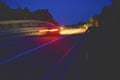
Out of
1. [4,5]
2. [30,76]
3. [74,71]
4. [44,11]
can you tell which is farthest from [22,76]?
[44,11]

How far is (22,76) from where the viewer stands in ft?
33.0

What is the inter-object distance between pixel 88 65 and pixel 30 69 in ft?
6.54

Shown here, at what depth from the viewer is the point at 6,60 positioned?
13.8m

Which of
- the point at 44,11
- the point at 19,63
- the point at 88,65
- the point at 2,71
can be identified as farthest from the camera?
the point at 44,11

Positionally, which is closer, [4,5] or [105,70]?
[105,70]

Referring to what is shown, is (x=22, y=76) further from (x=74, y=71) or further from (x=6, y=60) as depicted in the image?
(x=6, y=60)

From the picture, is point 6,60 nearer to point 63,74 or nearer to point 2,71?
point 2,71

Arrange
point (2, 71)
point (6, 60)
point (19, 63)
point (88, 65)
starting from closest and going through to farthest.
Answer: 1. point (2, 71)
2. point (88, 65)
3. point (19, 63)
4. point (6, 60)

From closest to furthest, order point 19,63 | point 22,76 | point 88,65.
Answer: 1. point 22,76
2. point 88,65
3. point 19,63

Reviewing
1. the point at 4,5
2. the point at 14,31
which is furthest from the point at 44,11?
the point at 14,31

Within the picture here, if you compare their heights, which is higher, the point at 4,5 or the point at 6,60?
the point at 4,5

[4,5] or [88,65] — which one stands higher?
[4,5]

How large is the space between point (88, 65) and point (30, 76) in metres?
2.53

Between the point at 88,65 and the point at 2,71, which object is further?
the point at 88,65
